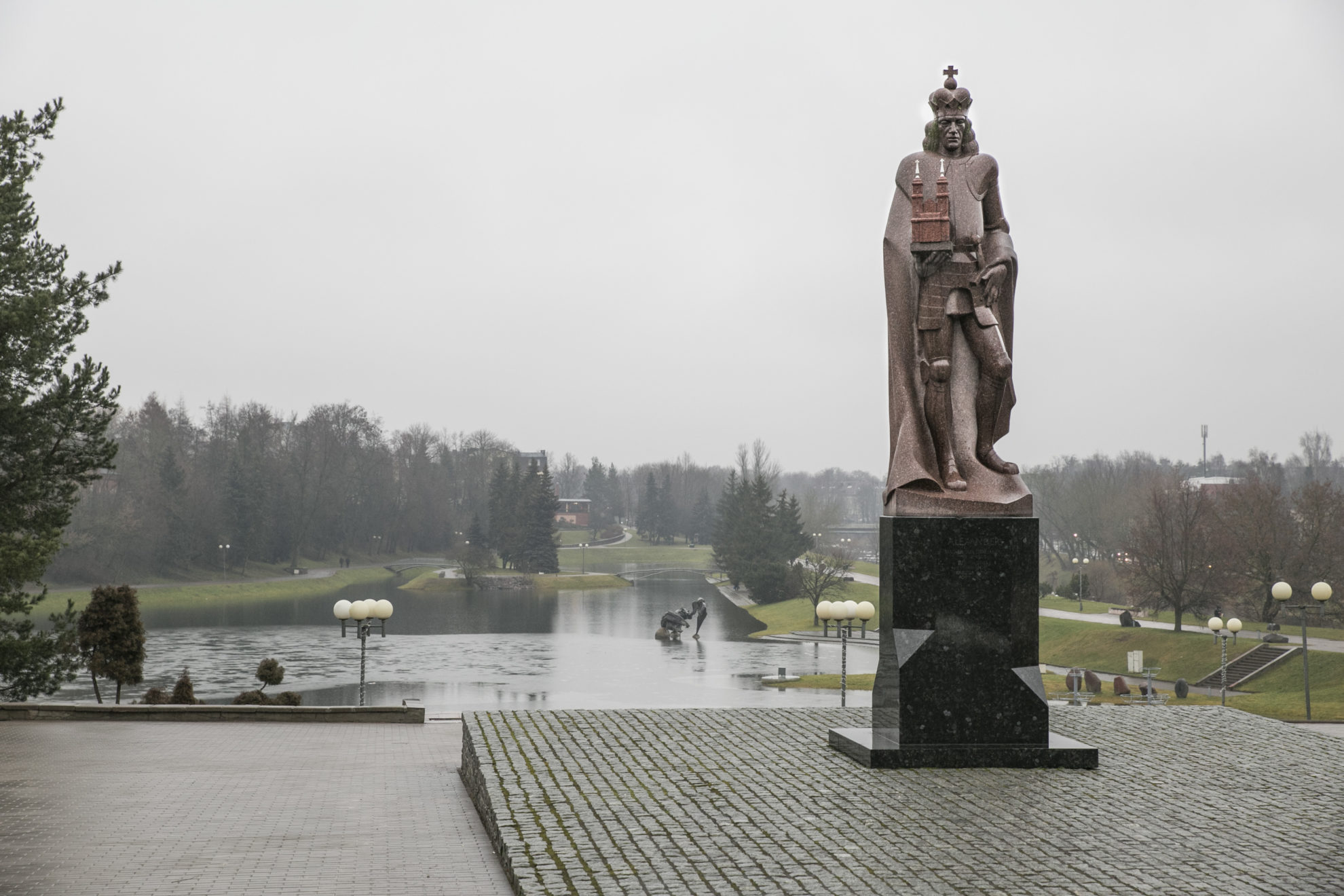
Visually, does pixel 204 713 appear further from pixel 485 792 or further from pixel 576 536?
pixel 576 536

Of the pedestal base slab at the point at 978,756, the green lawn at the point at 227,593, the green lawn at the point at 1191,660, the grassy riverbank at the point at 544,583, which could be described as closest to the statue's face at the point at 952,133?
the pedestal base slab at the point at 978,756

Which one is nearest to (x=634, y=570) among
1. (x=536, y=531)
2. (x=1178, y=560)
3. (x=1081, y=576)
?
(x=536, y=531)

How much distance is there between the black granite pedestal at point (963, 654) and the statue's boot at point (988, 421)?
0.63 meters

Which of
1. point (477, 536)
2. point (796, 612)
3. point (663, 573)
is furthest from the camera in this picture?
point (663, 573)

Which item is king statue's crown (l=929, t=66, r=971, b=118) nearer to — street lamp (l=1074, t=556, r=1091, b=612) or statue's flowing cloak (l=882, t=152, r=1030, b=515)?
statue's flowing cloak (l=882, t=152, r=1030, b=515)

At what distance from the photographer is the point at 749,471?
9969 centimetres

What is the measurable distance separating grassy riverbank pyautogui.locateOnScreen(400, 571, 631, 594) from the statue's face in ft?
217

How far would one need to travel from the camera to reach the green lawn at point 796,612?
53.8 metres

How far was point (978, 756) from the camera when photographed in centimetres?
899

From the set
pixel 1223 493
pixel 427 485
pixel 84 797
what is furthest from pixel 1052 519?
pixel 84 797

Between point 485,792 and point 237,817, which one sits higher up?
point 485,792

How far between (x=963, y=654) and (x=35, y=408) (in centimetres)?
1477

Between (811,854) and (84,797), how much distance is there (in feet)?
22.5

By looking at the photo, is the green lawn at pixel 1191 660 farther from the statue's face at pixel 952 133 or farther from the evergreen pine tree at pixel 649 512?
the evergreen pine tree at pixel 649 512
